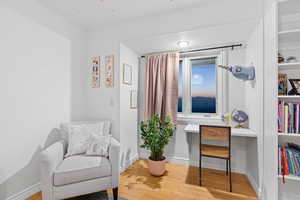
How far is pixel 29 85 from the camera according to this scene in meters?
1.77

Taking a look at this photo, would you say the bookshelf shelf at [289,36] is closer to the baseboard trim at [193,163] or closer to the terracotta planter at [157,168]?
the baseboard trim at [193,163]

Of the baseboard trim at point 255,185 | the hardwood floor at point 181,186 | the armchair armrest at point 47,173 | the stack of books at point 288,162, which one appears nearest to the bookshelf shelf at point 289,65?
the stack of books at point 288,162

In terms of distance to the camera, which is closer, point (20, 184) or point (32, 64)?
point (20, 184)

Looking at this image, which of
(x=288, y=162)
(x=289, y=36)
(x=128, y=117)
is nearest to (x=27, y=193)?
(x=128, y=117)

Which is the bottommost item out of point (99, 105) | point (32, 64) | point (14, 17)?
point (99, 105)

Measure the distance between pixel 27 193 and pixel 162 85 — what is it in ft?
8.02

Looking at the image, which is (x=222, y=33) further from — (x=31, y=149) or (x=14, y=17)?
(x=31, y=149)

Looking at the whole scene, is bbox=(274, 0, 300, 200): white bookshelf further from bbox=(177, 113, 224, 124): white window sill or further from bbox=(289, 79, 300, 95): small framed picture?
bbox=(177, 113, 224, 124): white window sill

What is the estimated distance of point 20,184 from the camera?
1.66m

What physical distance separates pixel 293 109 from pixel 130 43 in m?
2.30

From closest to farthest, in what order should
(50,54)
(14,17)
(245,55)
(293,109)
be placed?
(293,109) < (14,17) < (50,54) < (245,55)

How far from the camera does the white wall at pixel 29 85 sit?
156 centimetres

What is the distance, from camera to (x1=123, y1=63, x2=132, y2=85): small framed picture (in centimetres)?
248

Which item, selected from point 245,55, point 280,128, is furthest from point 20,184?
point 245,55
